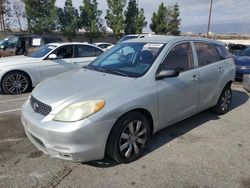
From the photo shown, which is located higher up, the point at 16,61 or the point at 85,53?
the point at 85,53

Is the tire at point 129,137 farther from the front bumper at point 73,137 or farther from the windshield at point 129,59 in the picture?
the windshield at point 129,59

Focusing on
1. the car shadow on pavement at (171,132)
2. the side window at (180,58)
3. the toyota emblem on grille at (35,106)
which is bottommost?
the car shadow on pavement at (171,132)

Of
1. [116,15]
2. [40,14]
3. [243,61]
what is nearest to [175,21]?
[116,15]

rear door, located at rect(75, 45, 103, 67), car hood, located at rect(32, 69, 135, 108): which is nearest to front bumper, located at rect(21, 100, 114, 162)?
car hood, located at rect(32, 69, 135, 108)

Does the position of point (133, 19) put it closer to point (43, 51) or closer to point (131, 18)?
point (131, 18)

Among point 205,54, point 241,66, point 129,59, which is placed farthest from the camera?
point 241,66

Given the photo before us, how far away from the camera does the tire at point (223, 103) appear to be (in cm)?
543

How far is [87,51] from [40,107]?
17.4 feet

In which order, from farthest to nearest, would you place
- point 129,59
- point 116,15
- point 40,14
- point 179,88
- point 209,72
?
point 116,15 → point 40,14 → point 209,72 → point 129,59 → point 179,88

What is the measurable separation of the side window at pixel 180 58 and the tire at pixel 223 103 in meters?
1.43

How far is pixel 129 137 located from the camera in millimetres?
3467

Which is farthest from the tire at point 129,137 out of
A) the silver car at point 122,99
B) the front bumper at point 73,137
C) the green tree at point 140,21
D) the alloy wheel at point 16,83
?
the green tree at point 140,21

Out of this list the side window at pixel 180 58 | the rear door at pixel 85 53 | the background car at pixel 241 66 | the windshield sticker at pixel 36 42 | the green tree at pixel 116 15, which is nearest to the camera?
the side window at pixel 180 58

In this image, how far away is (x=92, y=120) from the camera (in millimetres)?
2984
